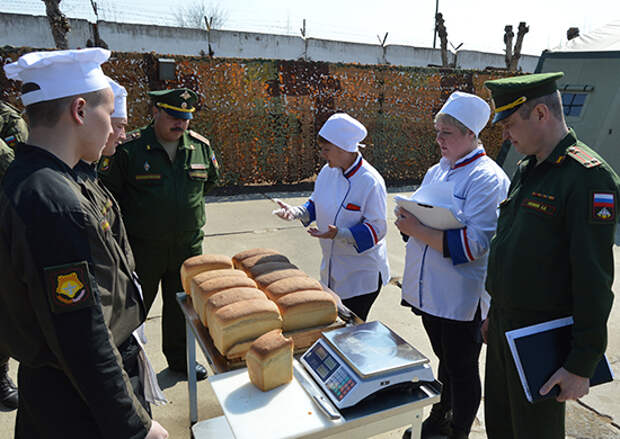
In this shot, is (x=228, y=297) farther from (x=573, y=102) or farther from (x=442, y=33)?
(x=442, y=33)

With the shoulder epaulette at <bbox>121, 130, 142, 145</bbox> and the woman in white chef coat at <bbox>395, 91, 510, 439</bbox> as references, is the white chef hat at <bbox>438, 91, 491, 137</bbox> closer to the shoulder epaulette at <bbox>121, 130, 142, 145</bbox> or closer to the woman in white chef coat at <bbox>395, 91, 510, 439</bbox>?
the woman in white chef coat at <bbox>395, 91, 510, 439</bbox>

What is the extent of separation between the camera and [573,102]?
9.24m

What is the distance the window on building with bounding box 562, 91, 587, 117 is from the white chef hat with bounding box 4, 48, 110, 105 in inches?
403

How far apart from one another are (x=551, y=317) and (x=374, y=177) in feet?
4.96

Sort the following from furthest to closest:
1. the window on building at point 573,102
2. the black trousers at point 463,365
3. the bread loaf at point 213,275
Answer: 1. the window on building at point 573,102
2. the black trousers at point 463,365
3. the bread loaf at point 213,275

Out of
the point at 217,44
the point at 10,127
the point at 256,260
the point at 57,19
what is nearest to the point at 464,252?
the point at 256,260

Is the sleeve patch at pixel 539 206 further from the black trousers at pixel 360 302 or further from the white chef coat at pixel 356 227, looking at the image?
the black trousers at pixel 360 302

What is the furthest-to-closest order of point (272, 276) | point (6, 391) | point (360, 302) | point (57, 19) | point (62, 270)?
point (57, 19) → point (360, 302) → point (6, 391) → point (272, 276) → point (62, 270)

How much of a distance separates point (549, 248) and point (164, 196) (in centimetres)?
262

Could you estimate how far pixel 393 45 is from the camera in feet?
83.8

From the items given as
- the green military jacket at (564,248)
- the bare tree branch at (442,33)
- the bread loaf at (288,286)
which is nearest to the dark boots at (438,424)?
the green military jacket at (564,248)

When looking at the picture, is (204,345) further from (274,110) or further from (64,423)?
(274,110)

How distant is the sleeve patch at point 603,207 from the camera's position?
5.78 feet

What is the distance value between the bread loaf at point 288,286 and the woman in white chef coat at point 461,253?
0.79 meters
